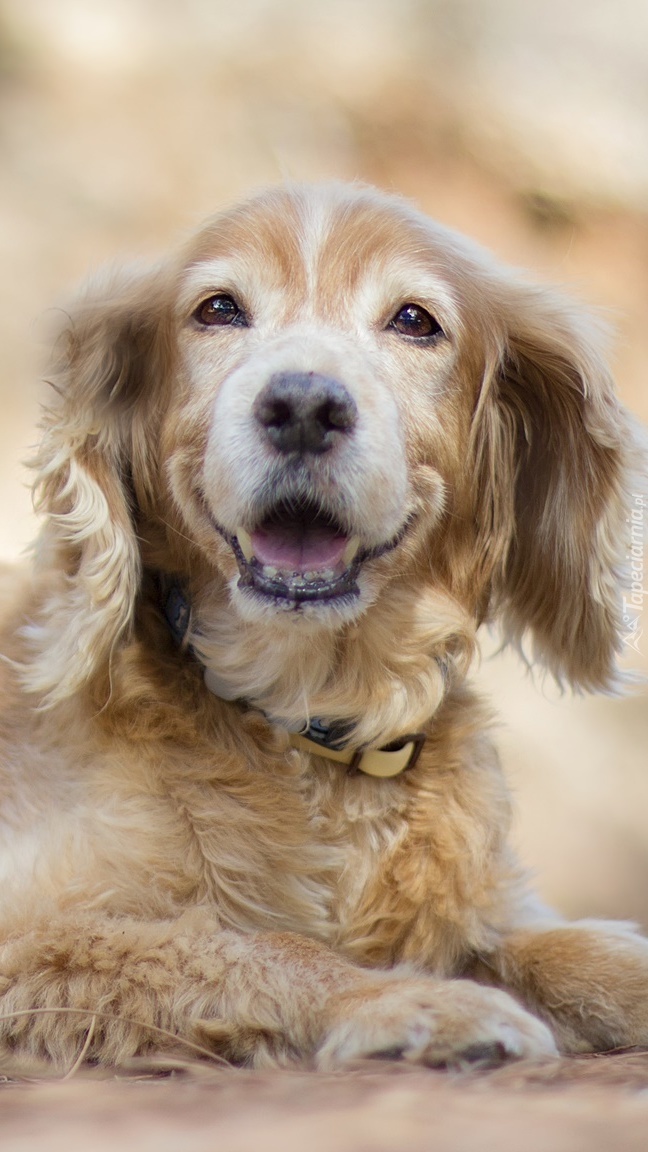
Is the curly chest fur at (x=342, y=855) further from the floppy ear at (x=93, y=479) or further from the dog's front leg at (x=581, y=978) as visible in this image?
the floppy ear at (x=93, y=479)

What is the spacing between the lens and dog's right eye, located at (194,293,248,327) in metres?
2.94

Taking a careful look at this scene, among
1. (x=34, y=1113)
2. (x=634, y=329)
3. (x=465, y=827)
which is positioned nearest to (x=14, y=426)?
(x=634, y=329)

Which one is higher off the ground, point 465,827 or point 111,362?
point 111,362

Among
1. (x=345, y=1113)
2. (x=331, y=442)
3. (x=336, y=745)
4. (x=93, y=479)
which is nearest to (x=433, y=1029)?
(x=345, y=1113)

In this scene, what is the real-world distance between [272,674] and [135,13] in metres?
6.40

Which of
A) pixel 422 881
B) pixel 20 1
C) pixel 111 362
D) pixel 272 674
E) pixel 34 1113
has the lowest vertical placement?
pixel 34 1113

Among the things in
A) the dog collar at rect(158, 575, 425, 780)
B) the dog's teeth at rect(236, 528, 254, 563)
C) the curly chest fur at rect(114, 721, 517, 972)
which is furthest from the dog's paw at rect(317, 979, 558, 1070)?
the dog's teeth at rect(236, 528, 254, 563)

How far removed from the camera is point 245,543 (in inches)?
108

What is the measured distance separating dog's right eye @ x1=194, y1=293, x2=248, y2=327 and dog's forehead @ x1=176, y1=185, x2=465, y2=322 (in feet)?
0.12

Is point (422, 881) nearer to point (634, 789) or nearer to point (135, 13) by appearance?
point (634, 789)

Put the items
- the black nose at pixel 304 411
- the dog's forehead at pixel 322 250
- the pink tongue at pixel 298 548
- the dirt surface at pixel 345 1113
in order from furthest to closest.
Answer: the dog's forehead at pixel 322 250 → the pink tongue at pixel 298 548 → the black nose at pixel 304 411 → the dirt surface at pixel 345 1113

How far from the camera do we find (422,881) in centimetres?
293

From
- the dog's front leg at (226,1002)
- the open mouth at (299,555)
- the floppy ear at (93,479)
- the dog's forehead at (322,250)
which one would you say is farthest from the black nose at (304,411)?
the dog's front leg at (226,1002)

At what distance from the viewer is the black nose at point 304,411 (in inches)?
98.7
